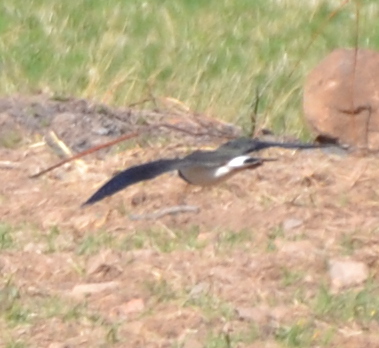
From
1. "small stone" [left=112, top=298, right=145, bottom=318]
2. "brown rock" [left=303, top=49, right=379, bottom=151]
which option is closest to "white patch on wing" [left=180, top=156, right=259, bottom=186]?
"small stone" [left=112, top=298, right=145, bottom=318]

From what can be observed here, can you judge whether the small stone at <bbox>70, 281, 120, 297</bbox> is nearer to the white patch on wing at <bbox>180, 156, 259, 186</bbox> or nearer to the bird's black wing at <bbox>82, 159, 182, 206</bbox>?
the bird's black wing at <bbox>82, 159, 182, 206</bbox>

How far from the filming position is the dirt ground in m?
4.09

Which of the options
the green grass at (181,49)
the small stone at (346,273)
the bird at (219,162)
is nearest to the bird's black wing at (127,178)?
the bird at (219,162)

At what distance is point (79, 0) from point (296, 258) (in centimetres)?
506

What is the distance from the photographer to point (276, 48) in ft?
28.3

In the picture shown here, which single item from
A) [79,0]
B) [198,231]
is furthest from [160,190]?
[79,0]

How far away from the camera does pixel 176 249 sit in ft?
16.0

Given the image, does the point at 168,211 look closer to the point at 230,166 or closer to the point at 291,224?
the point at 230,166

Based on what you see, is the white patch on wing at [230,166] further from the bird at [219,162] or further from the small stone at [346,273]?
the small stone at [346,273]

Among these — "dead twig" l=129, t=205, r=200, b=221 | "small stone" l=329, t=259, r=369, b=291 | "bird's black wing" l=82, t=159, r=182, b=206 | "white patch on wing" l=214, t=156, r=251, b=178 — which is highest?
"bird's black wing" l=82, t=159, r=182, b=206

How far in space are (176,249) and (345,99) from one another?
2.34m

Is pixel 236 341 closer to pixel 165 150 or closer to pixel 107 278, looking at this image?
pixel 107 278

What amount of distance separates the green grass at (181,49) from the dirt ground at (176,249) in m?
1.08

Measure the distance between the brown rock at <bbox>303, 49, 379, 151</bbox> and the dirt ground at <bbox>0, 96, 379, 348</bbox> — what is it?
507mm
